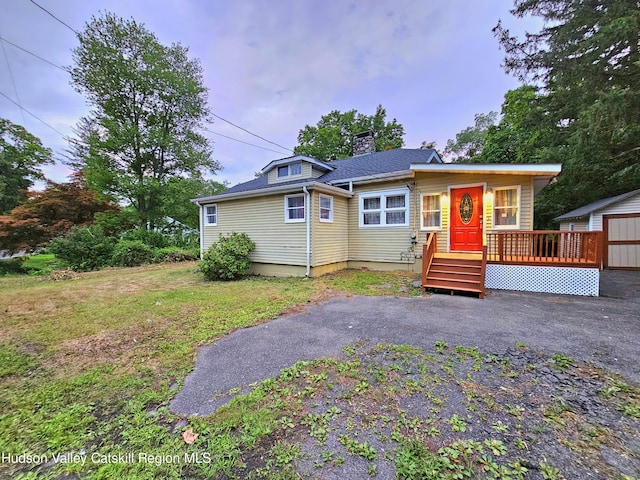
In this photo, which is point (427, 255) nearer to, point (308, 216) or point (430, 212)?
point (430, 212)

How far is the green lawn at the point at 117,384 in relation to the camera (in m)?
1.68

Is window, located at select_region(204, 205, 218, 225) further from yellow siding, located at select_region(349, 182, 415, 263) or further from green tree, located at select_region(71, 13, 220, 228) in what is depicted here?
green tree, located at select_region(71, 13, 220, 228)

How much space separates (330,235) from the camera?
8594 millimetres

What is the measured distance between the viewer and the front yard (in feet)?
5.20

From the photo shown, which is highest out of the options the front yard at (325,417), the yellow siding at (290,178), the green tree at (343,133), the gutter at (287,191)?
the green tree at (343,133)

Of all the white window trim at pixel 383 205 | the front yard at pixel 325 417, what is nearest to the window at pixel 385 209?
the white window trim at pixel 383 205

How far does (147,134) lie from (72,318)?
14.8 m

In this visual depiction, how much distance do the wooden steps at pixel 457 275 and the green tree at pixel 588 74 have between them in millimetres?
5902

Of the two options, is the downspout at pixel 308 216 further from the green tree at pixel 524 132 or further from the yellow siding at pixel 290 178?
the green tree at pixel 524 132

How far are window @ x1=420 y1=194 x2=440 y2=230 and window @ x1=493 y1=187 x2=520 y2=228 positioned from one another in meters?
1.51

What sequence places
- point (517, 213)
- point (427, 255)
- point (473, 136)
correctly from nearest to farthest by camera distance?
1. point (427, 255)
2. point (517, 213)
3. point (473, 136)

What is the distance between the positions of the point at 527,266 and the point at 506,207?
1.97m

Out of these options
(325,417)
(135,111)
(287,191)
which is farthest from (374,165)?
(135,111)

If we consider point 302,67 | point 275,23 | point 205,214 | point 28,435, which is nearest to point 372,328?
point 28,435
